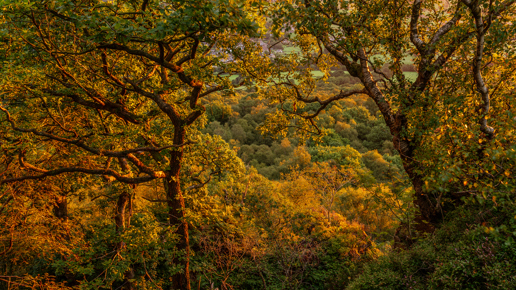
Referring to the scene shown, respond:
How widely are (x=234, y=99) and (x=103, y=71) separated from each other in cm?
343

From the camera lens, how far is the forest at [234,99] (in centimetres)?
453

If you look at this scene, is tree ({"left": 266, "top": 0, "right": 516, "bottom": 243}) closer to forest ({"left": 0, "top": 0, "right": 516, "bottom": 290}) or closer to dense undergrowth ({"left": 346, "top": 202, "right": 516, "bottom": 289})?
forest ({"left": 0, "top": 0, "right": 516, "bottom": 290})

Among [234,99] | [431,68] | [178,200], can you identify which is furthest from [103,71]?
[431,68]

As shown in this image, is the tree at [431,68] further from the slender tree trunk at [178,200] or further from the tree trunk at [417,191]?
the slender tree trunk at [178,200]

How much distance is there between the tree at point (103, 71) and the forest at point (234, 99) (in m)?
0.05

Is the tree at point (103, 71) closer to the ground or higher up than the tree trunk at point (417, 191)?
higher up

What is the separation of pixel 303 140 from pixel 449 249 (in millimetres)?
5587

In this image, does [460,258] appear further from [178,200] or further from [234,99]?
[178,200]

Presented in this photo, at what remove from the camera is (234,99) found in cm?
802

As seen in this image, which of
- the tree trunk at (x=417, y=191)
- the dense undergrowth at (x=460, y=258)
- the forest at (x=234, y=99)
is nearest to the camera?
the forest at (x=234, y=99)

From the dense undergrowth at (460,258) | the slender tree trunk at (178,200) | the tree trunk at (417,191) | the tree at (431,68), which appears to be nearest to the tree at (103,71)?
the slender tree trunk at (178,200)

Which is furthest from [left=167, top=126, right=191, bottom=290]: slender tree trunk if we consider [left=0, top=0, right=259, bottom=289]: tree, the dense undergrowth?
the dense undergrowth

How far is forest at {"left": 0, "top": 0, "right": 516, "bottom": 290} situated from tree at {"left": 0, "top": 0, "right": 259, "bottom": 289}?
52 millimetres

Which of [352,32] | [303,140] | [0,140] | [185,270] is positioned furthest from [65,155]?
[352,32]
